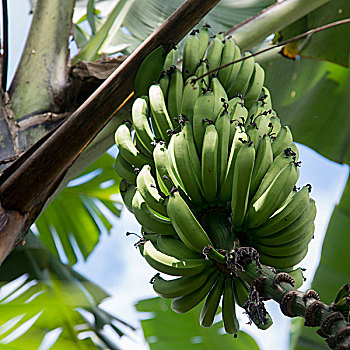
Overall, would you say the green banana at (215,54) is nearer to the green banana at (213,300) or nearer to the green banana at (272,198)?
the green banana at (272,198)

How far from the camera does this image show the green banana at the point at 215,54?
1.16 meters

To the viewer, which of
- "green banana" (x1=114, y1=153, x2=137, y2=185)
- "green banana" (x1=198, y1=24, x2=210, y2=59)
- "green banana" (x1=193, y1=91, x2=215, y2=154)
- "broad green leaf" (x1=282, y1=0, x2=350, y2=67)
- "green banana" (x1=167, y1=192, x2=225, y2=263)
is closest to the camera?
"green banana" (x1=167, y1=192, x2=225, y2=263)

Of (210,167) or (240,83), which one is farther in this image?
(240,83)

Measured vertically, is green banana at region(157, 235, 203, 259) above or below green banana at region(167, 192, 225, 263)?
below

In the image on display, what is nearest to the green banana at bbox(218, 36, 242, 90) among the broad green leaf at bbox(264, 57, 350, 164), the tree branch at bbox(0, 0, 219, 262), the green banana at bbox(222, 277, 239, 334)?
the tree branch at bbox(0, 0, 219, 262)

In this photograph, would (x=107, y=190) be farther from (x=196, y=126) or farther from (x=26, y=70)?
(x=196, y=126)

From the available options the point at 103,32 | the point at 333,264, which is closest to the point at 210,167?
the point at 103,32

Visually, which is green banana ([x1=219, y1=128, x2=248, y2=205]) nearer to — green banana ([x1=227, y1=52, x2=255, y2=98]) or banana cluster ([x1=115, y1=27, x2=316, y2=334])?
banana cluster ([x1=115, y1=27, x2=316, y2=334])

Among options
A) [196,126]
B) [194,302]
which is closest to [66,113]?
[196,126]

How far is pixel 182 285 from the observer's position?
0.90 metres

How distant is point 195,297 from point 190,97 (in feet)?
1.45

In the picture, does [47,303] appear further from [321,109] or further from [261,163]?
[321,109]

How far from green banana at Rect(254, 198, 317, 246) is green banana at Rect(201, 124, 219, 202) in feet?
0.40

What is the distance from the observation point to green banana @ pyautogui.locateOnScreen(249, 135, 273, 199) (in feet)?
2.96
